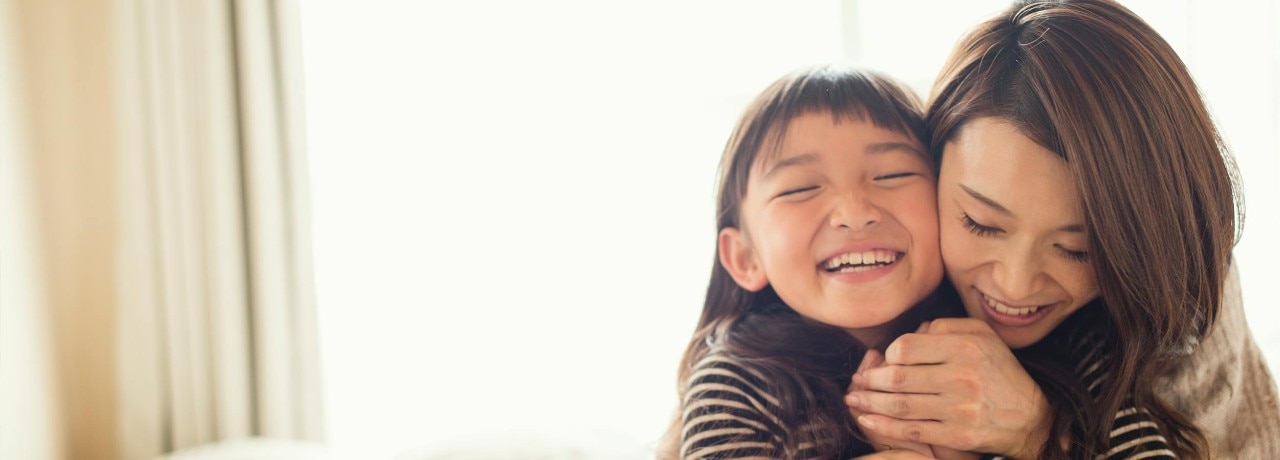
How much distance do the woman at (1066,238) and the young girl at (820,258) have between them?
0.13 feet

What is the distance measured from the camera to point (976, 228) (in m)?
1.11

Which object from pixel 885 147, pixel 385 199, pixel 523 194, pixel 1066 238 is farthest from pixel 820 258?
pixel 385 199

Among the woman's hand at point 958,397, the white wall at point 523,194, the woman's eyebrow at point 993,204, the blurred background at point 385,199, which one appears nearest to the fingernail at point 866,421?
the woman's hand at point 958,397

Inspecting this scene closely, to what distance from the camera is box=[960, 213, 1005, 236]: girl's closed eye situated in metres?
1.10

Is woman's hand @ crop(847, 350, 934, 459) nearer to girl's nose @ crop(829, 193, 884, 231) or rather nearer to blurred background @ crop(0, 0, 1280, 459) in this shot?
girl's nose @ crop(829, 193, 884, 231)

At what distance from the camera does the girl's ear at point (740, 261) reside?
1.24 meters

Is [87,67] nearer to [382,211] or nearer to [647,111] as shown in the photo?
[382,211]

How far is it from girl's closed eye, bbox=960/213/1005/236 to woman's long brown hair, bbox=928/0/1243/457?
100 millimetres

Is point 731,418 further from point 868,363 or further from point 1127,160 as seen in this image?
point 1127,160

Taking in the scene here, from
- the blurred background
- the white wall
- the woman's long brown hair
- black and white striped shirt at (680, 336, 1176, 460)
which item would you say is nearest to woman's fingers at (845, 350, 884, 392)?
black and white striped shirt at (680, 336, 1176, 460)

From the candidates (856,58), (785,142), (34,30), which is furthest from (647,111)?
(34,30)

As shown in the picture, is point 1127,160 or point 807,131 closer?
point 1127,160

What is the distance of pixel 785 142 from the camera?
1.18 meters

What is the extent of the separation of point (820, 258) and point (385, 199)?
42.3 inches
